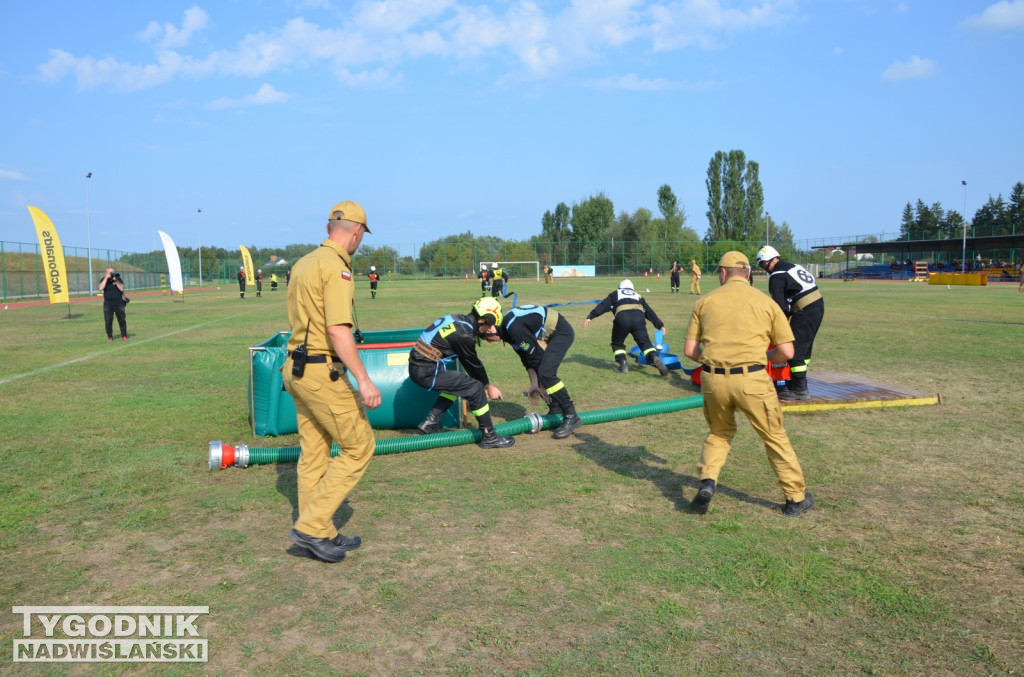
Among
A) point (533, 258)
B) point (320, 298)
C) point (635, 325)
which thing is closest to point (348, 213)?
point (320, 298)

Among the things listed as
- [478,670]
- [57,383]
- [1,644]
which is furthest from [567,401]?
[57,383]

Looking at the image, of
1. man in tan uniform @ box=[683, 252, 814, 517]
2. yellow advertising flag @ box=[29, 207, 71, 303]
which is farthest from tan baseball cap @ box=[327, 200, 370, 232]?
yellow advertising flag @ box=[29, 207, 71, 303]

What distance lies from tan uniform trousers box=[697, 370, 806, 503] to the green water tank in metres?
3.25

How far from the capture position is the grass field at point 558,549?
3.36m

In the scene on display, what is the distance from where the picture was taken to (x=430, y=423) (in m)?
7.54

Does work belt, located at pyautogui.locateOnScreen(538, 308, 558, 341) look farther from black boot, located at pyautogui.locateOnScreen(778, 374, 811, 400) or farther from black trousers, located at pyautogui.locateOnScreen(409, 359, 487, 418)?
black boot, located at pyautogui.locateOnScreen(778, 374, 811, 400)

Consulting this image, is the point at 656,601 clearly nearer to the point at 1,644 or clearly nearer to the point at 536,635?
the point at 536,635

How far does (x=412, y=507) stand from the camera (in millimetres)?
5402

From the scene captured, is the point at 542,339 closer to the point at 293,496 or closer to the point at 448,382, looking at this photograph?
the point at 448,382

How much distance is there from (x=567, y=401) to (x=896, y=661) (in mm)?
4610

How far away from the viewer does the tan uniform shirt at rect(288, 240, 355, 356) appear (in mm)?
4152

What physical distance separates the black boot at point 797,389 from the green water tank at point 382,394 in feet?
14.2

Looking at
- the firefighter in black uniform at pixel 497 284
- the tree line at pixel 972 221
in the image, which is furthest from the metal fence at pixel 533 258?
the firefighter in black uniform at pixel 497 284

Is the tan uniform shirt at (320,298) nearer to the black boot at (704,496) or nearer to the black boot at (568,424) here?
the black boot at (704,496)
